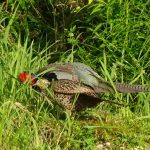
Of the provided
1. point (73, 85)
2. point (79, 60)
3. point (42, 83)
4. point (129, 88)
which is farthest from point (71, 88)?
point (79, 60)

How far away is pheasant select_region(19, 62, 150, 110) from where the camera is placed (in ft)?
17.1

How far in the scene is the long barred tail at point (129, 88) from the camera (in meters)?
5.27

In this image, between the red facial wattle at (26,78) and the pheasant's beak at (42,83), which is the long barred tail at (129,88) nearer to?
the pheasant's beak at (42,83)

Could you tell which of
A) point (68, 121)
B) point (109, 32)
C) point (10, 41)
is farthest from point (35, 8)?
point (68, 121)

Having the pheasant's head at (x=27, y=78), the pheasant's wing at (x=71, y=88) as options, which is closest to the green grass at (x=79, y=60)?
the pheasant's head at (x=27, y=78)

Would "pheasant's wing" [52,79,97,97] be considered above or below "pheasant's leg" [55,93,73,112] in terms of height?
above

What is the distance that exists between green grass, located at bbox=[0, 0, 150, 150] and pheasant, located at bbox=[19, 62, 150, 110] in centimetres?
9

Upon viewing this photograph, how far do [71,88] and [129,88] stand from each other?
475 mm

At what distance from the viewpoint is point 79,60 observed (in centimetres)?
627

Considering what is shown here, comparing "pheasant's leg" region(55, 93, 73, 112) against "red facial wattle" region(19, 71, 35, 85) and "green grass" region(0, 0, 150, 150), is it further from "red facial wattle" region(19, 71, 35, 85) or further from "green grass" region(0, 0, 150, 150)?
"red facial wattle" region(19, 71, 35, 85)

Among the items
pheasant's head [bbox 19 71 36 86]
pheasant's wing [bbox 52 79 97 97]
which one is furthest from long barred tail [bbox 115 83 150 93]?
pheasant's head [bbox 19 71 36 86]

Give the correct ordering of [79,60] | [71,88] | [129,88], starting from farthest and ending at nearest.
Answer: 1. [79,60]
2. [129,88]
3. [71,88]

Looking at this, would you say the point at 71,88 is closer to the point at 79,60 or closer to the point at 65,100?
the point at 65,100

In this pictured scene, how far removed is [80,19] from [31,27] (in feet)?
2.02
